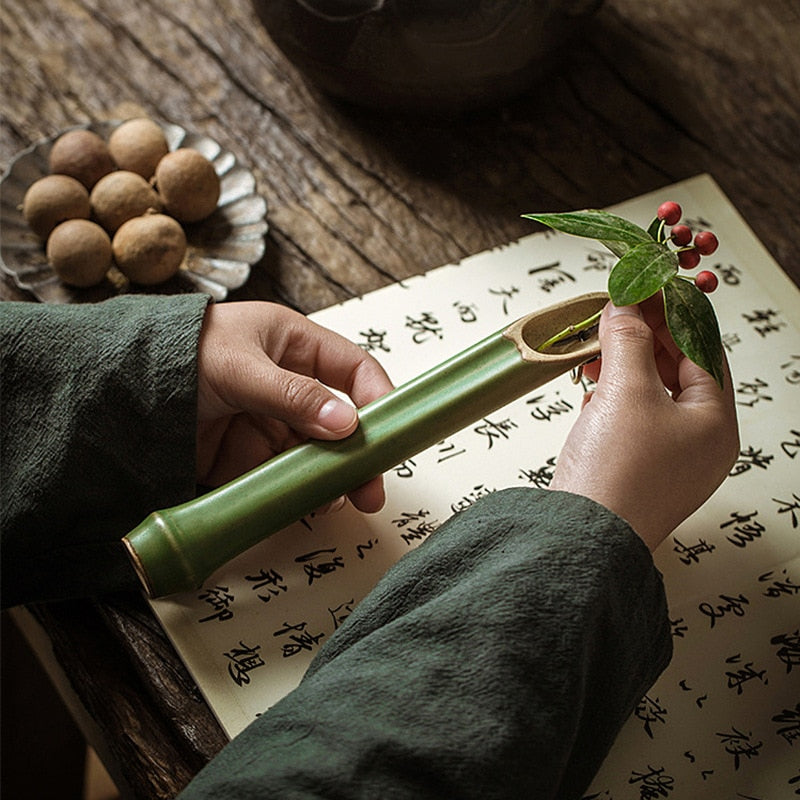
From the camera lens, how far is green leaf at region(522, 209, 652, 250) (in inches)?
24.4

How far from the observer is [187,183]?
2.61 ft

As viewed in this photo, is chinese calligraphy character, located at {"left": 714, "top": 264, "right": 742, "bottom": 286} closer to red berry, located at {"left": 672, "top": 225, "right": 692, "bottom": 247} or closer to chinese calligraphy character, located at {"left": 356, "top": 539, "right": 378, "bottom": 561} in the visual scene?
red berry, located at {"left": 672, "top": 225, "right": 692, "bottom": 247}

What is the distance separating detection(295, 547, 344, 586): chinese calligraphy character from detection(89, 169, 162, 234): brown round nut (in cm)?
31

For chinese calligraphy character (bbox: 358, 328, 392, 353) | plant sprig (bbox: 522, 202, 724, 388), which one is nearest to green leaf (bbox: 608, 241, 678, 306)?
plant sprig (bbox: 522, 202, 724, 388)

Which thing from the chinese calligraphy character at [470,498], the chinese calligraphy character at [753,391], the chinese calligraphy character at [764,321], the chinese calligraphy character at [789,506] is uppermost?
the chinese calligraphy character at [764,321]

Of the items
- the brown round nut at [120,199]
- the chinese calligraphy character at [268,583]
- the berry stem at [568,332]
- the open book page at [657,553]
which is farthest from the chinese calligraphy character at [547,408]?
the brown round nut at [120,199]

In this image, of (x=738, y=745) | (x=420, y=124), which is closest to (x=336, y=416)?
(x=738, y=745)

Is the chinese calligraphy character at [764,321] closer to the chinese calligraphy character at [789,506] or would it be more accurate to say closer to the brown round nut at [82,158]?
the chinese calligraphy character at [789,506]

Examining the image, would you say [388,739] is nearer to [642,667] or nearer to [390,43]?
[642,667]

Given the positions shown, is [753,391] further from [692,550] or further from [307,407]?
[307,407]

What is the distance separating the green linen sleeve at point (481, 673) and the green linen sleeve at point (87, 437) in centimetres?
16

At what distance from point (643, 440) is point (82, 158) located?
0.50 metres

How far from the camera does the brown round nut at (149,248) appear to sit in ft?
2.51

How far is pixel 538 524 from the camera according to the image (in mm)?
559
